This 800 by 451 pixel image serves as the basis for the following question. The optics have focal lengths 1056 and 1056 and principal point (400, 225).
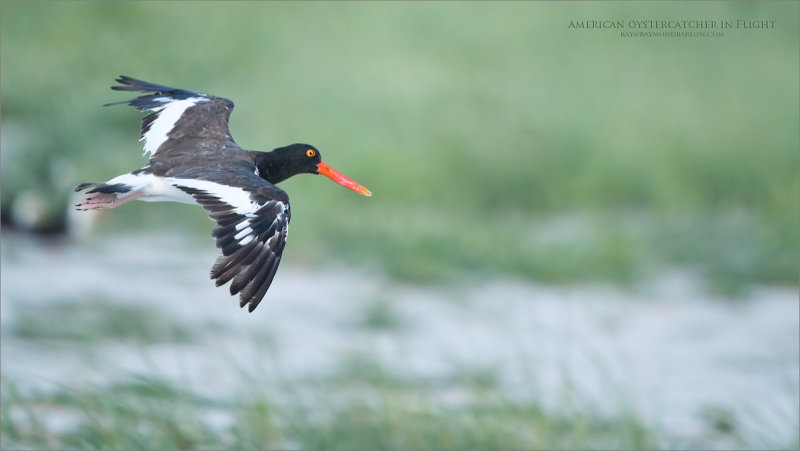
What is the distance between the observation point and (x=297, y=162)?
1929 millimetres

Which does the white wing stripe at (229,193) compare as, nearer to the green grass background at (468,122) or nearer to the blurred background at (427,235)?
the blurred background at (427,235)

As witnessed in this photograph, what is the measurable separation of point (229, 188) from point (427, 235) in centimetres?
673

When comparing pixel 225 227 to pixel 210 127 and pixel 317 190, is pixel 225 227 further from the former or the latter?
pixel 317 190

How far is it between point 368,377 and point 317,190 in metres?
3.54

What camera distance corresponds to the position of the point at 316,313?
828cm

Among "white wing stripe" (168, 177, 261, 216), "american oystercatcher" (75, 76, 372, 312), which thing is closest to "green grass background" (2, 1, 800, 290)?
"american oystercatcher" (75, 76, 372, 312)

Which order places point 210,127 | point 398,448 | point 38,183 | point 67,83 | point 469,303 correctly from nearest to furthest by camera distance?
point 210,127, point 398,448, point 38,183, point 469,303, point 67,83

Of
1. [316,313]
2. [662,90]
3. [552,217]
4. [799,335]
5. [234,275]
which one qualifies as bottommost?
[234,275]

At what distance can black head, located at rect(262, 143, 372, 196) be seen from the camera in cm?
190

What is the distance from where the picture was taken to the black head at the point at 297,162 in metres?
1.90

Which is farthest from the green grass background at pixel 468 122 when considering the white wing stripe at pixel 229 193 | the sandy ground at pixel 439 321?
the white wing stripe at pixel 229 193

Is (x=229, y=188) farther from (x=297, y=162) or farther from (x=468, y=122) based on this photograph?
(x=468, y=122)

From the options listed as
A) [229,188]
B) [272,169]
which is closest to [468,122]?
[272,169]

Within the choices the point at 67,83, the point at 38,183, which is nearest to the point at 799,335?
the point at 38,183
